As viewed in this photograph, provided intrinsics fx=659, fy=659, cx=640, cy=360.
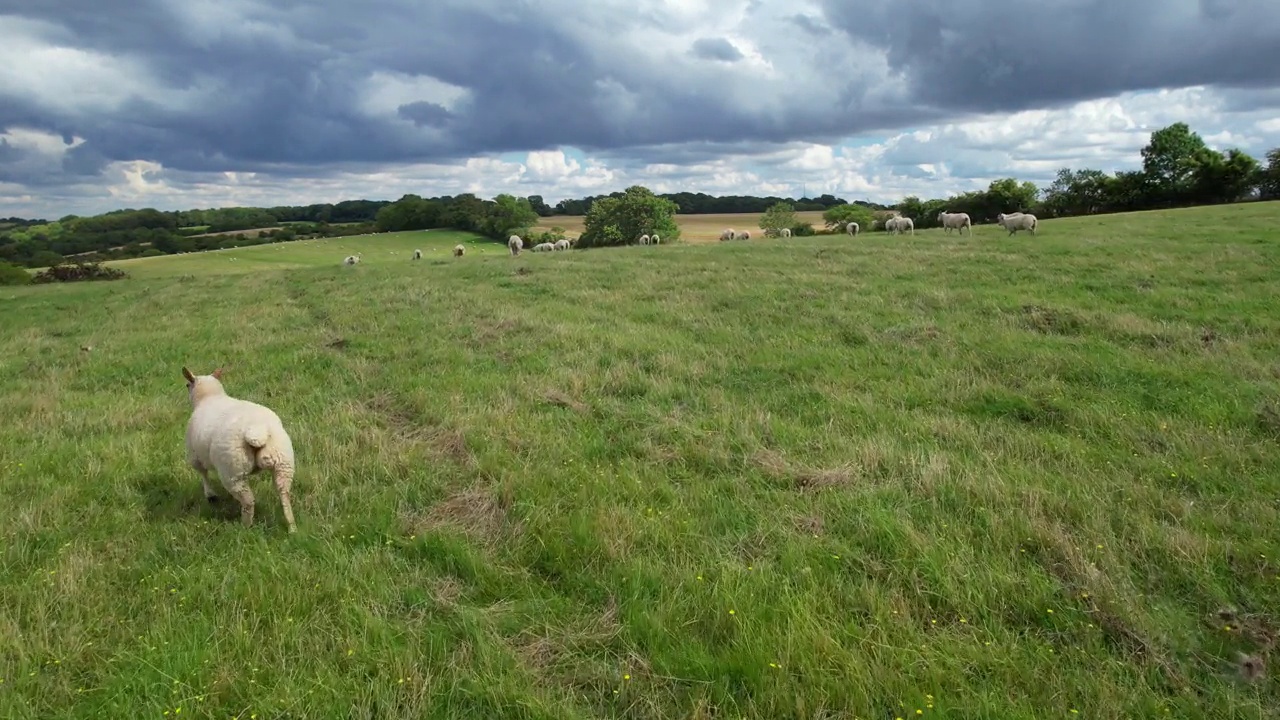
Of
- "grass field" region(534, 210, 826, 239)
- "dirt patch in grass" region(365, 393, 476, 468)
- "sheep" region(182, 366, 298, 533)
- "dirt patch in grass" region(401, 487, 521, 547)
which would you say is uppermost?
"grass field" region(534, 210, 826, 239)

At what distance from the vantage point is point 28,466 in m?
7.58

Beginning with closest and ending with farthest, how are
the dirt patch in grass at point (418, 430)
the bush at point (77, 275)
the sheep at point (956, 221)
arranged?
the dirt patch in grass at point (418, 430)
the sheep at point (956, 221)
the bush at point (77, 275)

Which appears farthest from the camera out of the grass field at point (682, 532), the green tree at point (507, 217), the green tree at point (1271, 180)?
the green tree at point (507, 217)

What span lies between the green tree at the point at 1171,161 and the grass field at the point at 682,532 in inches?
2503

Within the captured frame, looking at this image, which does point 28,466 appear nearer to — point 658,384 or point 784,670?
point 658,384

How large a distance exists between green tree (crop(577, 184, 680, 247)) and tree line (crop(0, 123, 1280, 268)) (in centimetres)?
19

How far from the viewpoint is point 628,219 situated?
91.3m

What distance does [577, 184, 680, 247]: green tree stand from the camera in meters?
89.1

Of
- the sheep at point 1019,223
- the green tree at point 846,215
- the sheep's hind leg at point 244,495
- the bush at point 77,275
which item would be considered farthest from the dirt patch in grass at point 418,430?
the green tree at point 846,215

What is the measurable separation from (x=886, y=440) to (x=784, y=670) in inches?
168

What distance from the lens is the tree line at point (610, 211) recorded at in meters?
61.7

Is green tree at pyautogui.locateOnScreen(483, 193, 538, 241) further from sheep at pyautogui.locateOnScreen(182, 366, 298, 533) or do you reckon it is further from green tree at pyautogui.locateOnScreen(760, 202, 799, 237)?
sheep at pyautogui.locateOnScreen(182, 366, 298, 533)

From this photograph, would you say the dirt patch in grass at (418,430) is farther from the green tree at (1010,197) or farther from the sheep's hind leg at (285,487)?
the green tree at (1010,197)

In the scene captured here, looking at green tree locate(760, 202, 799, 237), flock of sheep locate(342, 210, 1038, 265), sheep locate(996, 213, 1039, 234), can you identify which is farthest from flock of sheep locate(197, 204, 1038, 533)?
green tree locate(760, 202, 799, 237)
